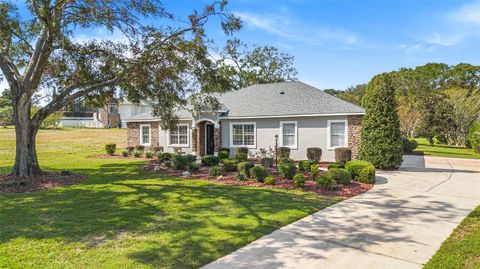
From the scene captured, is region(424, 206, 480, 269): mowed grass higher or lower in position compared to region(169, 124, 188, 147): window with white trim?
lower

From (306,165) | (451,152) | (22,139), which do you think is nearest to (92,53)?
(22,139)

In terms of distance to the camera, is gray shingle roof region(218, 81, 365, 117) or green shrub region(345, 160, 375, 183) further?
gray shingle roof region(218, 81, 365, 117)

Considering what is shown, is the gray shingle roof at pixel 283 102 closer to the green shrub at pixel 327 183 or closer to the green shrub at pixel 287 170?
the green shrub at pixel 287 170

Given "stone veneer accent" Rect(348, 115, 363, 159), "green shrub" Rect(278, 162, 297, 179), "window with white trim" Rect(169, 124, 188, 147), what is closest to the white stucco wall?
"stone veneer accent" Rect(348, 115, 363, 159)

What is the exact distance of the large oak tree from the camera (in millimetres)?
9977

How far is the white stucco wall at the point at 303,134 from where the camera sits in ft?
52.1

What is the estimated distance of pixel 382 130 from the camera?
1332 centimetres

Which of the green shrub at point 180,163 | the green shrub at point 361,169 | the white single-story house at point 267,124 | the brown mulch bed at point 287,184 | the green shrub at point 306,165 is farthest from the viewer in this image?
the white single-story house at point 267,124

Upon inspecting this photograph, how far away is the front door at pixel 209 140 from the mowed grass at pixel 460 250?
15.3 metres

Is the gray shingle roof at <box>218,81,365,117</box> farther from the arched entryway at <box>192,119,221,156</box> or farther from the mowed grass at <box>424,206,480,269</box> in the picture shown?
the mowed grass at <box>424,206,480,269</box>

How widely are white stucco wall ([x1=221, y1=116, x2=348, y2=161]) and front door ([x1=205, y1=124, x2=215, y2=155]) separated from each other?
9.90 ft

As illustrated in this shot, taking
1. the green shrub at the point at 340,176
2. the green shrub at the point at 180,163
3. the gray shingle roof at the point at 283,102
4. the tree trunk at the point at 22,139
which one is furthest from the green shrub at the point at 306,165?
the tree trunk at the point at 22,139

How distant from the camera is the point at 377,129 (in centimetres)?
1343

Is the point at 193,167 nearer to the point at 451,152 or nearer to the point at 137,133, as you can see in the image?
the point at 137,133
